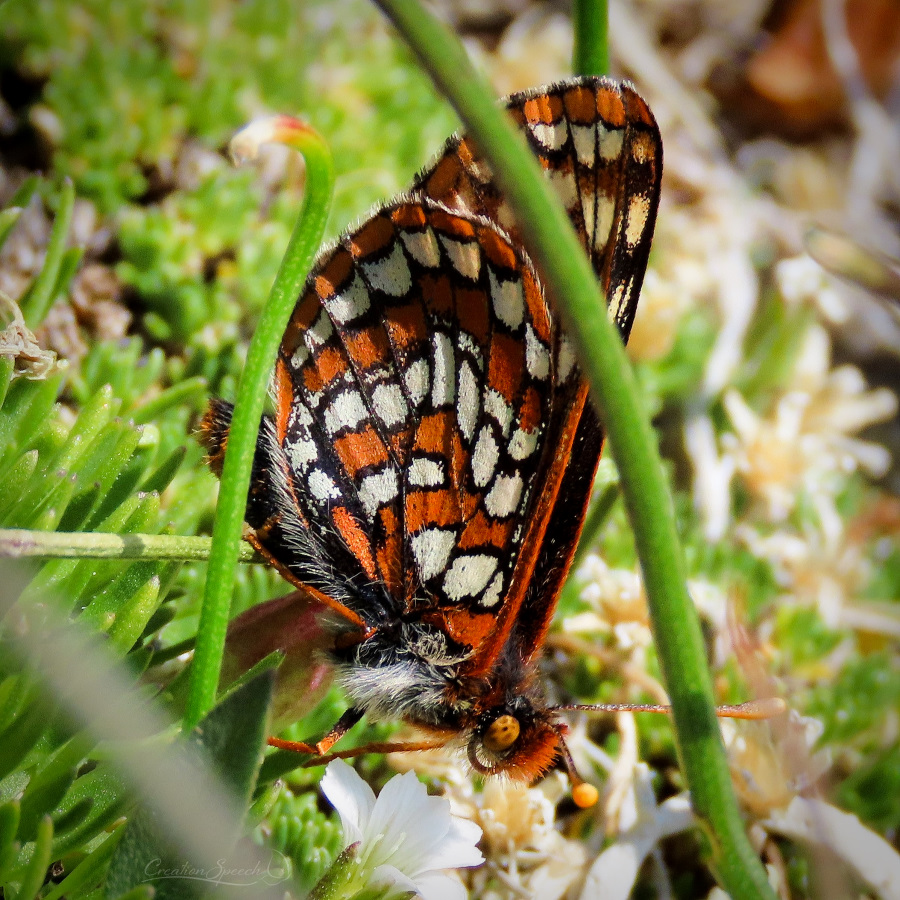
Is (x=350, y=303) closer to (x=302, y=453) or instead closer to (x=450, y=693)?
(x=302, y=453)

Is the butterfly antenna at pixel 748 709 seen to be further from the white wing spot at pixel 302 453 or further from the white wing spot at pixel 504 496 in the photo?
the white wing spot at pixel 302 453

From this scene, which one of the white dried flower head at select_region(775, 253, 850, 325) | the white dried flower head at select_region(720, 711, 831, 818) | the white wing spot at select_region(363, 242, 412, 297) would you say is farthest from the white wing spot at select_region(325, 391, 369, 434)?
the white dried flower head at select_region(775, 253, 850, 325)

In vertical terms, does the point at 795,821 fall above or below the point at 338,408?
below

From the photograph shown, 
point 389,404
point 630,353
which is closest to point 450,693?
point 389,404

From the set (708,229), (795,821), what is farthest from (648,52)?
(795,821)

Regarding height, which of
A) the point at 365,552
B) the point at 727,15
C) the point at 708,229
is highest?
the point at 727,15

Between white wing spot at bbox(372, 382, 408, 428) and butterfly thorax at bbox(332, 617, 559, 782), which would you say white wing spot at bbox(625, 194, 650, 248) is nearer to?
white wing spot at bbox(372, 382, 408, 428)

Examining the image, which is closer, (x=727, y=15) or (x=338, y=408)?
(x=338, y=408)

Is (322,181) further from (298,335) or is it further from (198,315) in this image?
(198,315)
